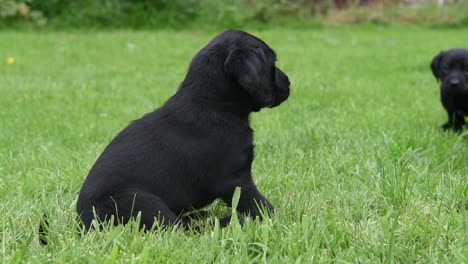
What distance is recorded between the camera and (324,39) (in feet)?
41.1

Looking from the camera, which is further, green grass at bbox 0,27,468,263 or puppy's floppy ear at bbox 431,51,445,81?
puppy's floppy ear at bbox 431,51,445,81

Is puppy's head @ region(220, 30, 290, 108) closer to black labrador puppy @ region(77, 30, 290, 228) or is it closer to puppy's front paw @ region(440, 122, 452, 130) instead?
black labrador puppy @ region(77, 30, 290, 228)

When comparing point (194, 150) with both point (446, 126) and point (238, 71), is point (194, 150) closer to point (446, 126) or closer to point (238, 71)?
point (238, 71)

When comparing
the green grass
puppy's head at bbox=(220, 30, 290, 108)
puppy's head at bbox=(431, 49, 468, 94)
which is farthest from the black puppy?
puppy's head at bbox=(220, 30, 290, 108)

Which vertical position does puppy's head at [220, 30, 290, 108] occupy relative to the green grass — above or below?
above

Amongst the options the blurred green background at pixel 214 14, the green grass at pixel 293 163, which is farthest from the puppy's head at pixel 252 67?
the blurred green background at pixel 214 14

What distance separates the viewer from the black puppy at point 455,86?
492cm

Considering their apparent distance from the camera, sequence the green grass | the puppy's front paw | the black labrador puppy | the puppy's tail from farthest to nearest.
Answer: the puppy's front paw, the black labrador puppy, the puppy's tail, the green grass

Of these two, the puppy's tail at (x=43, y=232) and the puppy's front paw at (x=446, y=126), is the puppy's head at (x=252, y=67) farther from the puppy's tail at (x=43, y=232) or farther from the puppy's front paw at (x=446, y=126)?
the puppy's front paw at (x=446, y=126)

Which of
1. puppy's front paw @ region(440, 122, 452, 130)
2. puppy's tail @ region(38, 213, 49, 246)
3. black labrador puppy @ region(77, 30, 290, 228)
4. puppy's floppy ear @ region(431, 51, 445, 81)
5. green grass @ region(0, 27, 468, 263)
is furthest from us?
puppy's floppy ear @ region(431, 51, 445, 81)

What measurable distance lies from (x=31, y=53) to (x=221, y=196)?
7.96 metres

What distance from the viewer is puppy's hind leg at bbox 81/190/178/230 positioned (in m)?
2.38

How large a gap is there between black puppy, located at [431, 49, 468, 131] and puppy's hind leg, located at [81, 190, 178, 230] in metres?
3.14

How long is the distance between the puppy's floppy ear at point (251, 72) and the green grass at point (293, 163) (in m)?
0.48
